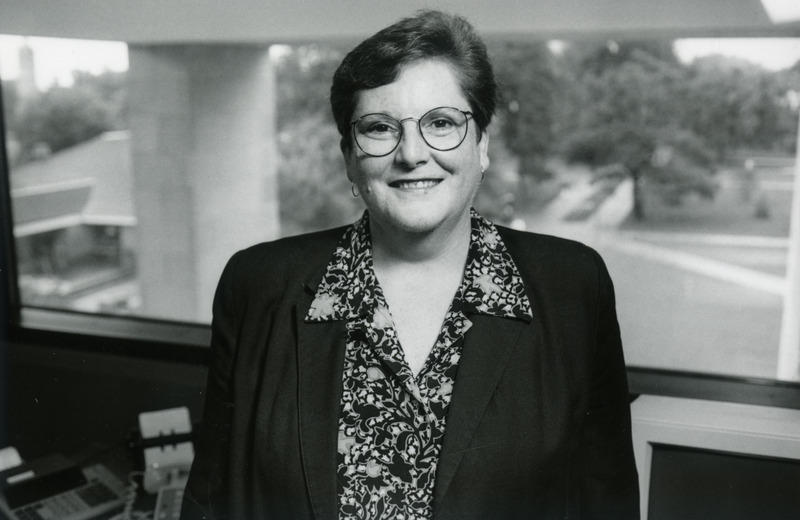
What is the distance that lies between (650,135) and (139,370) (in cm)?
254

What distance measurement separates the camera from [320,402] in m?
1.16

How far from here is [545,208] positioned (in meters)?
3.45

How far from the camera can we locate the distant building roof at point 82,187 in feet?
11.5

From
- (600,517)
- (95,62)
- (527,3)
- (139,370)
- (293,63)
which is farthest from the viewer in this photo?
(293,63)

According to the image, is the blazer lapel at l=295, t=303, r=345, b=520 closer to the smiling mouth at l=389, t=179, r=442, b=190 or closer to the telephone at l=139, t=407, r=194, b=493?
the smiling mouth at l=389, t=179, r=442, b=190

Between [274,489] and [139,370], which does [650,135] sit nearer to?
[139,370]

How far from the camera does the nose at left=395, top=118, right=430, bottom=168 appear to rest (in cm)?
111

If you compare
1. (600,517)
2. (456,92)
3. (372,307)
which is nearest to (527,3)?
(456,92)

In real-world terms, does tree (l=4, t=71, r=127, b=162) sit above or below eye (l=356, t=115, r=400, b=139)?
above

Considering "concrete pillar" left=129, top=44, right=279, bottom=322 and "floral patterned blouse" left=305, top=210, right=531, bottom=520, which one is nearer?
"floral patterned blouse" left=305, top=210, right=531, bottom=520

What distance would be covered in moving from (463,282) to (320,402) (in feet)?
1.06

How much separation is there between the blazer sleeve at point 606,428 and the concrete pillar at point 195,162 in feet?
9.00

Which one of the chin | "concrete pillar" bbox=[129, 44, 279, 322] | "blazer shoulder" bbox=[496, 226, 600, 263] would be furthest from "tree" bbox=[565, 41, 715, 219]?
the chin

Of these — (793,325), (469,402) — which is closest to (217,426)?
(469,402)
